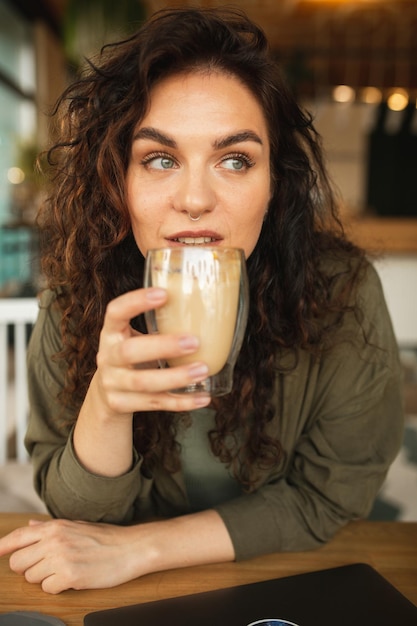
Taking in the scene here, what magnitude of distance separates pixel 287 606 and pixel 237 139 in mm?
693

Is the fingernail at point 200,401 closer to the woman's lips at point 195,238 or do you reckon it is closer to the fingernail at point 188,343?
the fingernail at point 188,343

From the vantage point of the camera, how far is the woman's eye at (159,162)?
1.04 meters

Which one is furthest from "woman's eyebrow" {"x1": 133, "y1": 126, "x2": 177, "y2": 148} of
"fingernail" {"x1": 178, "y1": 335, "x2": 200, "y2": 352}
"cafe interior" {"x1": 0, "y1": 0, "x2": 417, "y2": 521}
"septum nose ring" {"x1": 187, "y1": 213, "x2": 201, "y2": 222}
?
"cafe interior" {"x1": 0, "y1": 0, "x2": 417, "y2": 521}

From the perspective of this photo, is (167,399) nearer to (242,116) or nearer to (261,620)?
(261,620)

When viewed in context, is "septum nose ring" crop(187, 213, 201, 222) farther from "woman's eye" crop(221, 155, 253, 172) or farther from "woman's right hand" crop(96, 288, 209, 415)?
"woman's right hand" crop(96, 288, 209, 415)

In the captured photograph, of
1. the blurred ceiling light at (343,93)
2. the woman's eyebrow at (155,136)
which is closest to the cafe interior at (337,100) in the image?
the blurred ceiling light at (343,93)

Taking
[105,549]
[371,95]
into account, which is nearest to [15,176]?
[371,95]

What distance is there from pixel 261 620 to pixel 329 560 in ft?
0.80

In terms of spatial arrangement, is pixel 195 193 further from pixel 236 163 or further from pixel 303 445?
pixel 303 445

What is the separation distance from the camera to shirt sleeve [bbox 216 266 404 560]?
3.67 feet

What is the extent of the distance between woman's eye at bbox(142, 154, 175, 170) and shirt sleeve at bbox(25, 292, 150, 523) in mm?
397

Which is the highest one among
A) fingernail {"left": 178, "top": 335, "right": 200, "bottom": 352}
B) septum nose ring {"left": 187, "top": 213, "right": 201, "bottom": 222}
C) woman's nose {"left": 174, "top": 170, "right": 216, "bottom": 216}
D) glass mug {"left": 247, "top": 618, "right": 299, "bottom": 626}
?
woman's nose {"left": 174, "top": 170, "right": 216, "bottom": 216}

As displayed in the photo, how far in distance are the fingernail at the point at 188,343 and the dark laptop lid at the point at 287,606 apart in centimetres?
35

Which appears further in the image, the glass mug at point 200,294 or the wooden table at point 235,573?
the wooden table at point 235,573
